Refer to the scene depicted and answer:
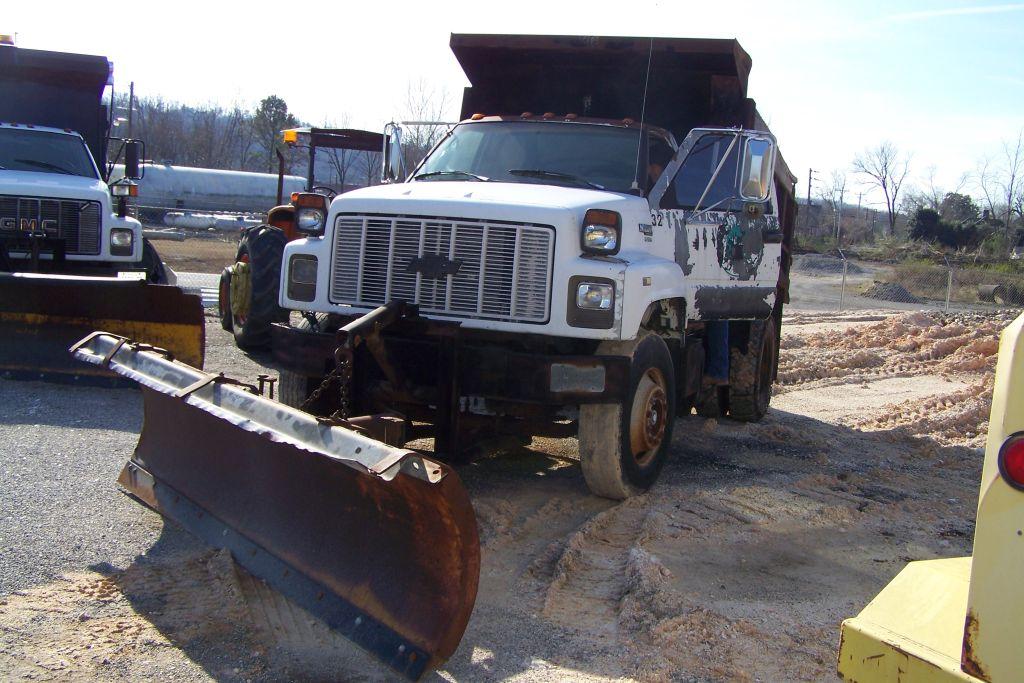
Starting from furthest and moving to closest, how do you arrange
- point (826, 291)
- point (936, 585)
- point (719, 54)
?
point (826, 291) < point (719, 54) < point (936, 585)

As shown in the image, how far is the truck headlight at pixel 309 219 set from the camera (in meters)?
6.27

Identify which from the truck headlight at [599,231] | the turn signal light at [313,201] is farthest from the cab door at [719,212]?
the turn signal light at [313,201]

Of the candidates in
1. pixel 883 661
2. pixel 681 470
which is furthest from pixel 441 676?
pixel 681 470

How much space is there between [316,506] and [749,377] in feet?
17.5

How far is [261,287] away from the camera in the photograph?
1038cm

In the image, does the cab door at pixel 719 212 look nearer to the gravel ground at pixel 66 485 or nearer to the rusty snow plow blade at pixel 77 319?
the gravel ground at pixel 66 485

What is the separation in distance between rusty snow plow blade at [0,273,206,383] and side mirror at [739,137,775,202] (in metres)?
4.35

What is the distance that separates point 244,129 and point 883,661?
85.2 m

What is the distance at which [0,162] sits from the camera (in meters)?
10.8

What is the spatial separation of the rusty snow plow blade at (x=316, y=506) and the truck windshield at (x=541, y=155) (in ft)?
8.59

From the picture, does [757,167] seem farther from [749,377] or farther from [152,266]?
[152,266]

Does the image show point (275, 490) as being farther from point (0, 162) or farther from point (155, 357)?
point (0, 162)

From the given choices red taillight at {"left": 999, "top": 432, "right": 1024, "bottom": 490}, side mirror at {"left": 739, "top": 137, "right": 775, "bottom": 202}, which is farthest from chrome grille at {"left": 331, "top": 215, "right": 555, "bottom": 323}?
red taillight at {"left": 999, "top": 432, "right": 1024, "bottom": 490}

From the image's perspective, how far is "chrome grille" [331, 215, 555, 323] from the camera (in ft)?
18.2
